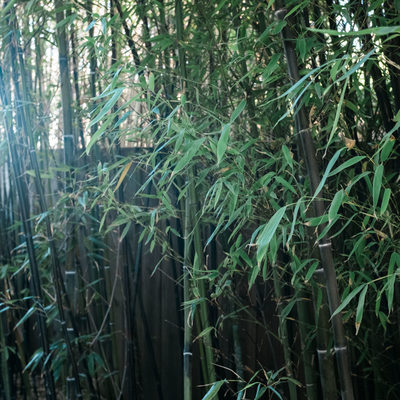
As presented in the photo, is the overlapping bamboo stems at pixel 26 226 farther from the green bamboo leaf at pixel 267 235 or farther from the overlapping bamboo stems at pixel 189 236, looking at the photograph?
the green bamboo leaf at pixel 267 235

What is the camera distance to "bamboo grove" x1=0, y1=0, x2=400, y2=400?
154 cm

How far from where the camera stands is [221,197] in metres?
1.87

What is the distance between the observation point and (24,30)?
2.57m

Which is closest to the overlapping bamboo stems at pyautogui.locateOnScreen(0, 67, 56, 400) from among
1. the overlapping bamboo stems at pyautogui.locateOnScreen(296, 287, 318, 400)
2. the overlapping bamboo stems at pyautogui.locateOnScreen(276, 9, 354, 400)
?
the overlapping bamboo stems at pyautogui.locateOnScreen(296, 287, 318, 400)

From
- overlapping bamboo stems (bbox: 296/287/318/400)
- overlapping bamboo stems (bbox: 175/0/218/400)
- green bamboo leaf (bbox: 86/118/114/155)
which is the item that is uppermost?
green bamboo leaf (bbox: 86/118/114/155)

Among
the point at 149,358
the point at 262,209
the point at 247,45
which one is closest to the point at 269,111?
the point at 247,45

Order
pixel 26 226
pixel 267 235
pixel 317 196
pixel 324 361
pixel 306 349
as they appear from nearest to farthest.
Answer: pixel 267 235
pixel 317 196
pixel 324 361
pixel 306 349
pixel 26 226

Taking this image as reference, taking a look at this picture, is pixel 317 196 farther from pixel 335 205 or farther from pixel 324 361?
pixel 324 361

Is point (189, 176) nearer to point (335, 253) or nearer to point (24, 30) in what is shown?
point (335, 253)

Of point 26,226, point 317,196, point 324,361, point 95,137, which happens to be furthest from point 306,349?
point 26,226

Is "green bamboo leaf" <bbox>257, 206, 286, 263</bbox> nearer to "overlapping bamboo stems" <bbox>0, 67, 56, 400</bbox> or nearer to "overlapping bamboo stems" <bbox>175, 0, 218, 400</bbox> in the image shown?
"overlapping bamboo stems" <bbox>175, 0, 218, 400</bbox>

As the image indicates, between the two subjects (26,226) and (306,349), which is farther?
(26,226)

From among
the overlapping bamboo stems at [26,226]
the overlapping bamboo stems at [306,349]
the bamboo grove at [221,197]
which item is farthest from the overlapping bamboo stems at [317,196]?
the overlapping bamboo stems at [26,226]

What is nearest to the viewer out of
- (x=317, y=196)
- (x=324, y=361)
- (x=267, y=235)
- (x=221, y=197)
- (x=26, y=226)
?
(x=267, y=235)
